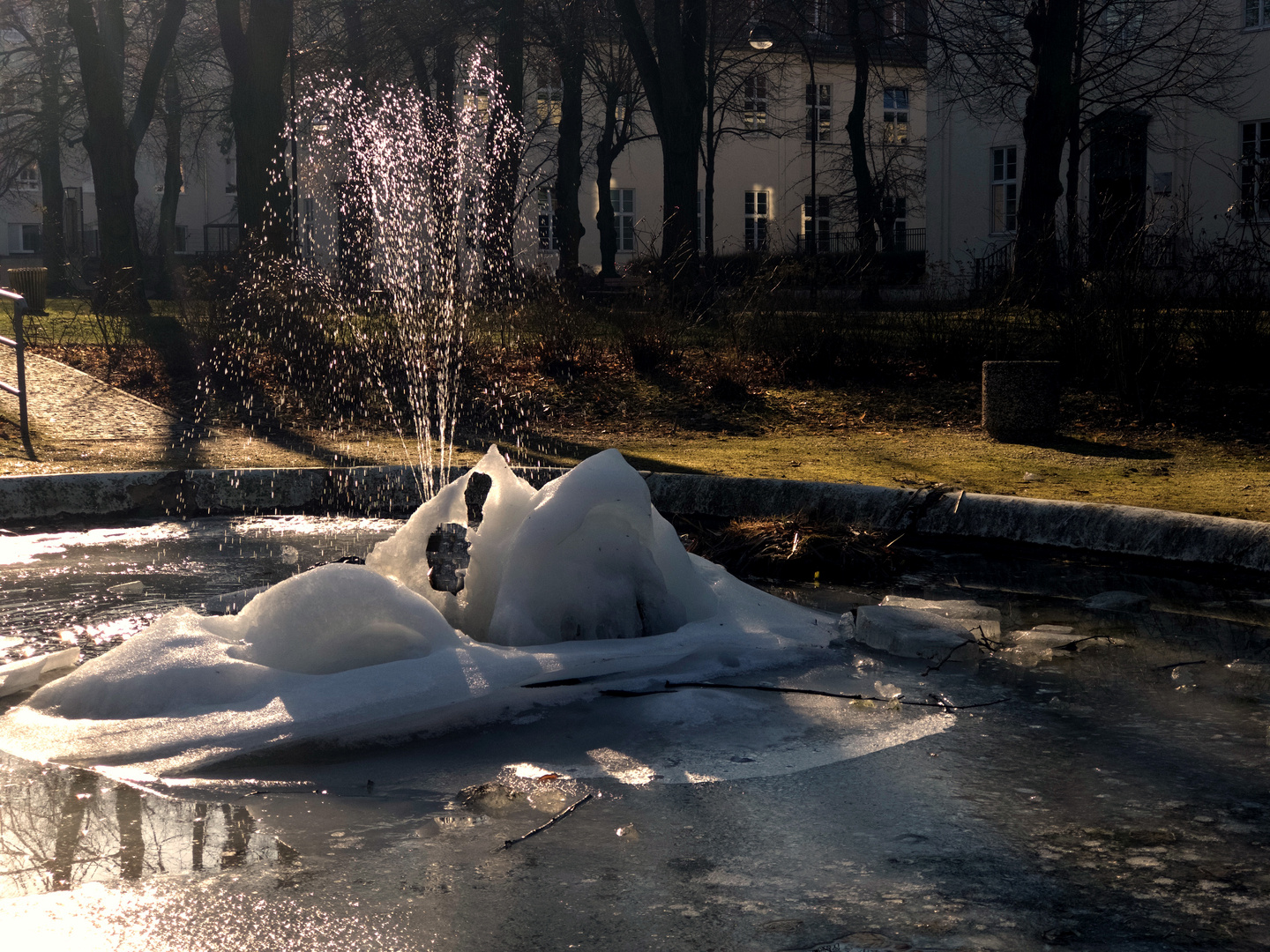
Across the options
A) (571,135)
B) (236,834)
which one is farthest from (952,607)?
(571,135)

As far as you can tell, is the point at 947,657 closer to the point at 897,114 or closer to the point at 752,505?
the point at 752,505

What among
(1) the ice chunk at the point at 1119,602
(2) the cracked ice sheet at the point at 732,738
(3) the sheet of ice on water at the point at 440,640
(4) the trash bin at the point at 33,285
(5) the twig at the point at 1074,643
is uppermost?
(4) the trash bin at the point at 33,285

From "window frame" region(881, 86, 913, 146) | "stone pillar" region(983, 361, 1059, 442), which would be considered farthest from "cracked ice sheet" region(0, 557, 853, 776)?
"window frame" region(881, 86, 913, 146)

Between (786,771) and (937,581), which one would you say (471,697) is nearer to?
(786,771)

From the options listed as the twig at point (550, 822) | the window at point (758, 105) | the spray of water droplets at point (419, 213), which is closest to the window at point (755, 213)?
the window at point (758, 105)

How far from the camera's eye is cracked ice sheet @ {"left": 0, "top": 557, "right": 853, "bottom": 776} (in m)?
3.14

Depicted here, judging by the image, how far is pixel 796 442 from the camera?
946cm

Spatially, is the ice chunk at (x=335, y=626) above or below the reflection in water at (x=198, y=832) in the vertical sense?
above

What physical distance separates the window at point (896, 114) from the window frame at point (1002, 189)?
1319 cm

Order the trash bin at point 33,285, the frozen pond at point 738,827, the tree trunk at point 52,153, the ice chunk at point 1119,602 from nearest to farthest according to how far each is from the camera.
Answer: the frozen pond at point 738,827 < the ice chunk at point 1119,602 < the trash bin at point 33,285 < the tree trunk at point 52,153

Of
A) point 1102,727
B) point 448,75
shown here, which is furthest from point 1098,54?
point 1102,727

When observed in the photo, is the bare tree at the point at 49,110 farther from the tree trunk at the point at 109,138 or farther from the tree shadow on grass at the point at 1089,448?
the tree shadow on grass at the point at 1089,448

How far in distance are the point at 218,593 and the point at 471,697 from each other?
6.33ft

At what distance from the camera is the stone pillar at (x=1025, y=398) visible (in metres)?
9.02
